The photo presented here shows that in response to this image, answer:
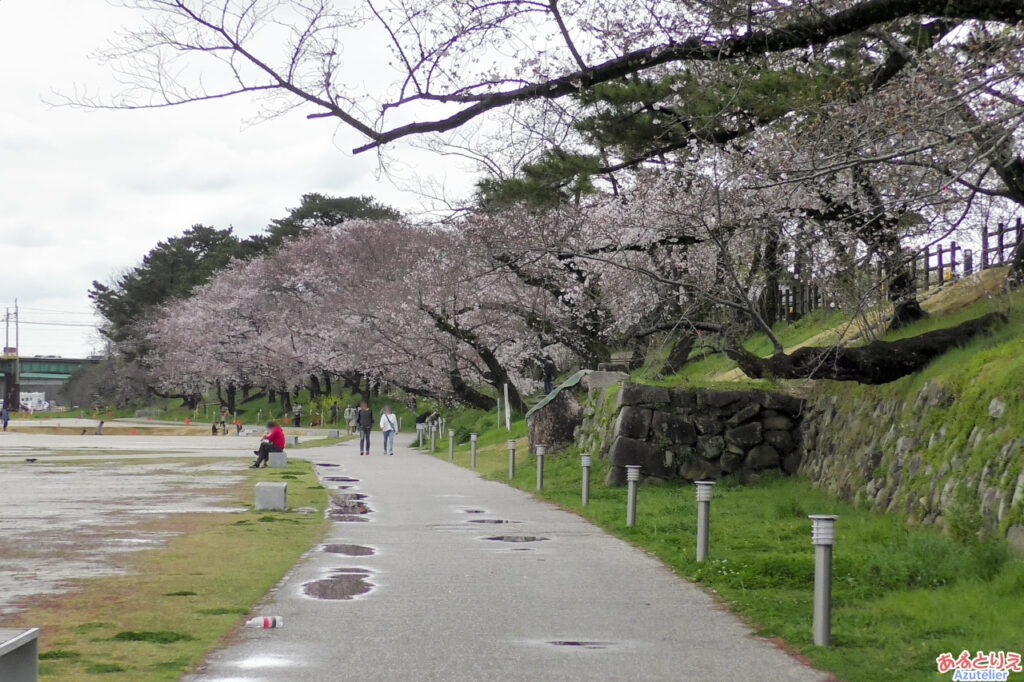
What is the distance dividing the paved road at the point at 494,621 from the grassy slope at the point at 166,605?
0.28m

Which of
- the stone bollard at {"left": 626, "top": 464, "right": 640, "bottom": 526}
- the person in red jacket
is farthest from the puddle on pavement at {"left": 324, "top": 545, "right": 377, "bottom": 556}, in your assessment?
the person in red jacket

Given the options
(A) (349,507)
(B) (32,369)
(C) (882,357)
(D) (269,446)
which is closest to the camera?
(C) (882,357)

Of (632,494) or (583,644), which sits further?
(632,494)

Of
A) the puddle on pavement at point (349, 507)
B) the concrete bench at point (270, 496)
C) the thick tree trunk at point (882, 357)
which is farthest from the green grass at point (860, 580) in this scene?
the concrete bench at point (270, 496)

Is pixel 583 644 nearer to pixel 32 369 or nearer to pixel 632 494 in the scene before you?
pixel 632 494

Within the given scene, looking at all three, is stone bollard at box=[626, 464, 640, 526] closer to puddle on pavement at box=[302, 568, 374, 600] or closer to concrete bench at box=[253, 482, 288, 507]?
puddle on pavement at box=[302, 568, 374, 600]

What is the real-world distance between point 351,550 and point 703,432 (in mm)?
9223

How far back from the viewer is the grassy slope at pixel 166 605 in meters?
6.26

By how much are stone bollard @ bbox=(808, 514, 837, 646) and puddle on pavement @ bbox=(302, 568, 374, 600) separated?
3727mm

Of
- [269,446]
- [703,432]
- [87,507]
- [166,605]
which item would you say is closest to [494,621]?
[166,605]

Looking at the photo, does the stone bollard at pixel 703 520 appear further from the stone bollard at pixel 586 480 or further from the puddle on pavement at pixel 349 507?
the puddle on pavement at pixel 349 507

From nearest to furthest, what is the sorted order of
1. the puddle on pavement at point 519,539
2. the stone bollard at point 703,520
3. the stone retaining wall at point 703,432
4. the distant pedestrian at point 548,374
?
the stone bollard at point 703,520, the puddle on pavement at point 519,539, the stone retaining wall at point 703,432, the distant pedestrian at point 548,374

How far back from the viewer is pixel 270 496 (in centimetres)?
1611

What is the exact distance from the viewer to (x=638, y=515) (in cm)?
1491
